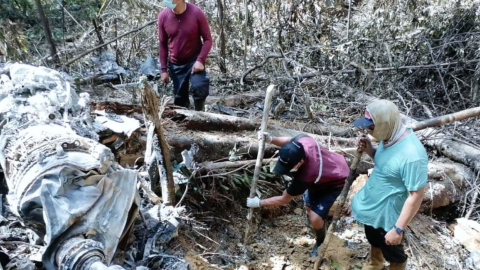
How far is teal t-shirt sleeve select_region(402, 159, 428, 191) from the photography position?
2498 millimetres

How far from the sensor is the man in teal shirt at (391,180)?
Answer: 2525 mm

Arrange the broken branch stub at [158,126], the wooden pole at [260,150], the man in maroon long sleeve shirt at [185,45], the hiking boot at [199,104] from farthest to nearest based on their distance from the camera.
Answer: the hiking boot at [199,104] → the man in maroon long sleeve shirt at [185,45] → the wooden pole at [260,150] → the broken branch stub at [158,126]

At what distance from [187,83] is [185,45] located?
447 millimetres

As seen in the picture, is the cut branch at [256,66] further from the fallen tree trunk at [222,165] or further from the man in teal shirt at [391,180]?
the man in teal shirt at [391,180]

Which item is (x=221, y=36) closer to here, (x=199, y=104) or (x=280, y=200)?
(x=199, y=104)

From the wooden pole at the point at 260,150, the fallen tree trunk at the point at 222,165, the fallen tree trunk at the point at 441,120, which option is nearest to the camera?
the wooden pole at the point at 260,150


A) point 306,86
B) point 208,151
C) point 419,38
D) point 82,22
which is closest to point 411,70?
point 419,38

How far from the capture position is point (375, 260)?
3.34 metres

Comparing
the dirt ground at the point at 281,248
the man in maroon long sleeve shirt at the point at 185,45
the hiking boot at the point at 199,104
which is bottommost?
the dirt ground at the point at 281,248

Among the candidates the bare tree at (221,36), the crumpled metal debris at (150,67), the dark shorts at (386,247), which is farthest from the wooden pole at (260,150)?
the bare tree at (221,36)

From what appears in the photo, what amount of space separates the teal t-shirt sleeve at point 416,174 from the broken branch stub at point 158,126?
1683 millimetres

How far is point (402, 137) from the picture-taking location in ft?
8.68

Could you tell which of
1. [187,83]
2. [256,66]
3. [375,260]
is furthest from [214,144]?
[256,66]

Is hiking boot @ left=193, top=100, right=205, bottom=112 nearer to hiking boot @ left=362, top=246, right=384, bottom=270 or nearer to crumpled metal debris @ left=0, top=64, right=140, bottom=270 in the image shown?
crumpled metal debris @ left=0, top=64, right=140, bottom=270
